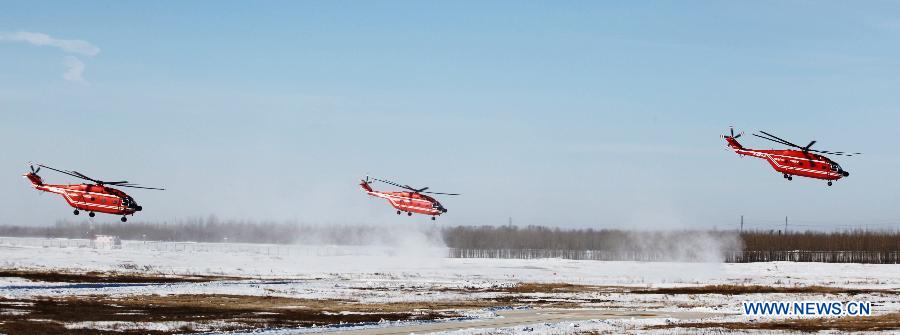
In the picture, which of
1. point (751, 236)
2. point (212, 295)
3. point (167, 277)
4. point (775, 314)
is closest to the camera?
point (775, 314)

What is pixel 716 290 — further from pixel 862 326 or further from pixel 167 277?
pixel 167 277

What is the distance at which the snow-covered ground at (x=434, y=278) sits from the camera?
72.7m

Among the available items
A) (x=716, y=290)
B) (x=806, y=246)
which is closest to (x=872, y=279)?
(x=716, y=290)

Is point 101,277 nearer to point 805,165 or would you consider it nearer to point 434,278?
point 434,278

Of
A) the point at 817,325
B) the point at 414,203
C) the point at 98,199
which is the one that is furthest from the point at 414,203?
the point at 817,325

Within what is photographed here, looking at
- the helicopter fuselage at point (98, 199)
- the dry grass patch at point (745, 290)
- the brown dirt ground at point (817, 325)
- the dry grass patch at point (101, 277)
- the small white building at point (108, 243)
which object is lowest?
the brown dirt ground at point (817, 325)

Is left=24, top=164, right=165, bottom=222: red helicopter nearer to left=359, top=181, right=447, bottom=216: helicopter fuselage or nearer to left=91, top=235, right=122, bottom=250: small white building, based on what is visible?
left=359, top=181, right=447, bottom=216: helicopter fuselage

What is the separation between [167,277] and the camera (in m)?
99.5

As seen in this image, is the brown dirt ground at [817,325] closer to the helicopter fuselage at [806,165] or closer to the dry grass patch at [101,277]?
the helicopter fuselage at [806,165]

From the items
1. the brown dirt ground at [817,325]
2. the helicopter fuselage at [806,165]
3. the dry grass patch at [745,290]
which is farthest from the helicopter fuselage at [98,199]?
the brown dirt ground at [817,325]

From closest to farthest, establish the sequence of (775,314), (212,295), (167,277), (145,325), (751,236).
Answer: (145,325) → (775,314) → (212,295) → (167,277) → (751,236)

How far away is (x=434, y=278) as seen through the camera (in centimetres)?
11069

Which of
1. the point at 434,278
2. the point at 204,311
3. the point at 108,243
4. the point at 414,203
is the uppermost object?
the point at 414,203

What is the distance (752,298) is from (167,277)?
50961 mm
